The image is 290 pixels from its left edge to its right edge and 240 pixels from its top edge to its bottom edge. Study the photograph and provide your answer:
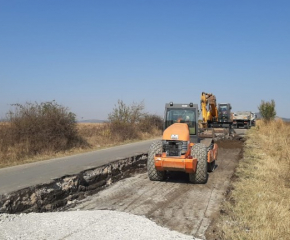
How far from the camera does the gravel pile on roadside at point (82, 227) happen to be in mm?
4617

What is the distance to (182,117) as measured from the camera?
31.8ft

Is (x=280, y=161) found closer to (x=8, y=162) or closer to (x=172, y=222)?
(x=172, y=222)

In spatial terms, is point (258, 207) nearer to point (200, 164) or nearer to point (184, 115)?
point (200, 164)

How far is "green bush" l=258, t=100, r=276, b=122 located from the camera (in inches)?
1391

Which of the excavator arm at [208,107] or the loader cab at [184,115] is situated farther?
the excavator arm at [208,107]

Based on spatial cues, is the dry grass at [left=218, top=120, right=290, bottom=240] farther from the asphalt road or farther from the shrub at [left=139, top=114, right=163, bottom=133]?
the shrub at [left=139, top=114, right=163, bottom=133]

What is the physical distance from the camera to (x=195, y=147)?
8.52m

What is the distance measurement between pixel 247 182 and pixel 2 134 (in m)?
9.78

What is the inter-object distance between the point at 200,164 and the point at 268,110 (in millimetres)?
30333

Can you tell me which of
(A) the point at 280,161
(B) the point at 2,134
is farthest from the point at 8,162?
(A) the point at 280,161

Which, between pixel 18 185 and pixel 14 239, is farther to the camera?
pixel 18 185

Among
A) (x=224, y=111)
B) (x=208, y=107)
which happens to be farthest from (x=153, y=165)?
(x=224, y=111)

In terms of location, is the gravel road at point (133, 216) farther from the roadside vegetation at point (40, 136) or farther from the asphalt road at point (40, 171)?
the roadside vegetation at point (40, 136)

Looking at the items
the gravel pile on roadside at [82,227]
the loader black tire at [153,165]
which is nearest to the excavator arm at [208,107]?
the loader black tire at [153,165]
